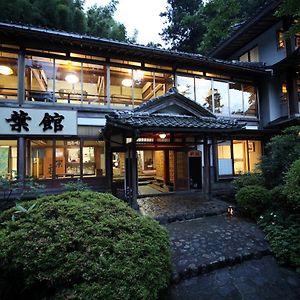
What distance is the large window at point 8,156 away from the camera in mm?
10195

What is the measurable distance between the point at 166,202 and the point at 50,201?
20.2 feet

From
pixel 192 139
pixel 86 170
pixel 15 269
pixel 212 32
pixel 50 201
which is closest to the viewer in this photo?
pixel 15 269

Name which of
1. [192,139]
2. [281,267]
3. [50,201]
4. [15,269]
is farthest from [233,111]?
[15,269]

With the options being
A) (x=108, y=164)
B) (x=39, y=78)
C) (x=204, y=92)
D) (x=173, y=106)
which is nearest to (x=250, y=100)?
(x=204, y=92)

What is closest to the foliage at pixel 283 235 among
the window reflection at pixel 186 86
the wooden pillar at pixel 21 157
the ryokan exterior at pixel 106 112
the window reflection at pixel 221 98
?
the ryokan exterior at pixel 106 112

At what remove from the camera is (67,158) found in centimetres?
1116

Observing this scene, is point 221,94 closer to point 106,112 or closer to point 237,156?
point 237,156

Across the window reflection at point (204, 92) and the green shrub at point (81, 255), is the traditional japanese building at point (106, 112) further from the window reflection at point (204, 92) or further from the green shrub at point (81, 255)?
the green shrub at point (81, 255)

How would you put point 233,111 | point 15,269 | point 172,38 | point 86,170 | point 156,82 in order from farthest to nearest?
point 172,38 → point 233,111 → point 156,82 → point 86,170 → point 15,269

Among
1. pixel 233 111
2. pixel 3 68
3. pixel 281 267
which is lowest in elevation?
pixel 281 267

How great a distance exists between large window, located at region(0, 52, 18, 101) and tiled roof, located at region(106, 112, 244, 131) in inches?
203

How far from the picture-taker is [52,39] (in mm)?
10516

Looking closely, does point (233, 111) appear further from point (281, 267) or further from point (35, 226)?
point (35, 226)

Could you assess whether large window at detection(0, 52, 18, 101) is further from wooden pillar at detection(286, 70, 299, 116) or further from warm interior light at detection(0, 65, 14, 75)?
wooden pillar at detection(286, 70, 299, 116)
